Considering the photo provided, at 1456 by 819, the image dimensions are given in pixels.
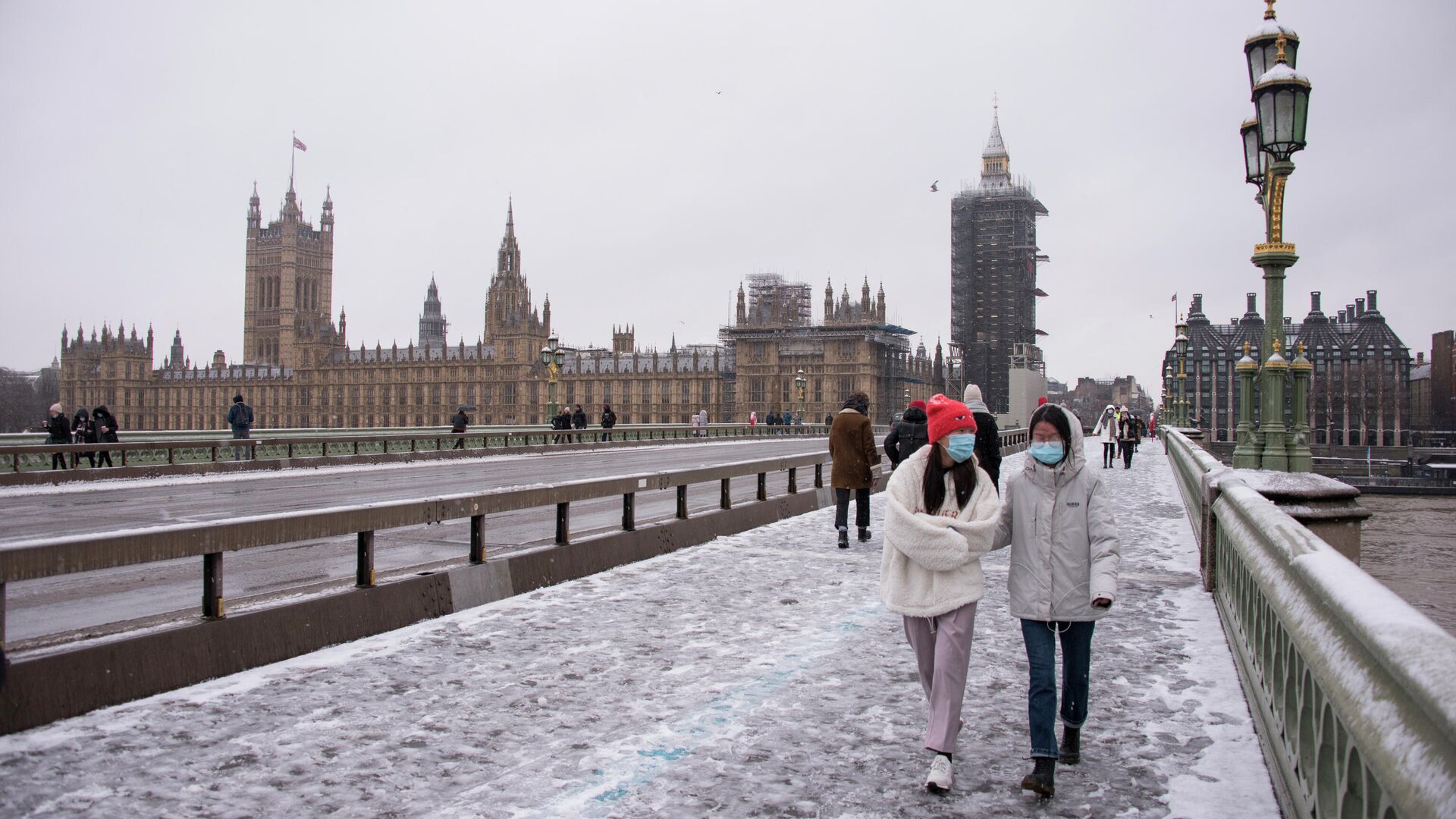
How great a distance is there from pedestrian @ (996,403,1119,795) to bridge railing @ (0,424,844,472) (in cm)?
2234

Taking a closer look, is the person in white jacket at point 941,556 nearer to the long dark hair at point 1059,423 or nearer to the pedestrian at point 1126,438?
the long dark hair at point 1059,423

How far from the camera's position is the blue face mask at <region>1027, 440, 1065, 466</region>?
4.84m

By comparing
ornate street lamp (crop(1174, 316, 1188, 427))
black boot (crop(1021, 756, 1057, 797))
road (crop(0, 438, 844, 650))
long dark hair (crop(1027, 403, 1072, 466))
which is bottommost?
black boot (crop(1021, 756, 1057, 797))

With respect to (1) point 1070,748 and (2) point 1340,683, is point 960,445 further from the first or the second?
(2) point 1340,683

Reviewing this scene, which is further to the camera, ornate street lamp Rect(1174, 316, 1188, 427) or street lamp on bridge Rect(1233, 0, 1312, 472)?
ornate street lamp Rect(1174, 316, 1188, 427)

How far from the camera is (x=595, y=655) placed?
7.25 metres

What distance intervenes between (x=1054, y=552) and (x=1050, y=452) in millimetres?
463

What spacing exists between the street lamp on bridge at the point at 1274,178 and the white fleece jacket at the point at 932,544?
772cm

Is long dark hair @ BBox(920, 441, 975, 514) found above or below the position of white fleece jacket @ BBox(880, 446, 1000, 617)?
above

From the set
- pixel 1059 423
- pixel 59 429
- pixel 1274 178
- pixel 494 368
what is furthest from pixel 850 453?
pixel 494 368

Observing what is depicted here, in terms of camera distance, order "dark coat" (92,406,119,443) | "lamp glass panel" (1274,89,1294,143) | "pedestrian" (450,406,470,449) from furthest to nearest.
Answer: "pedestrian" (450,406,470,449), "dark coat" (92,406,119,443), "lamp glass panel" (1274,89,1294,143)

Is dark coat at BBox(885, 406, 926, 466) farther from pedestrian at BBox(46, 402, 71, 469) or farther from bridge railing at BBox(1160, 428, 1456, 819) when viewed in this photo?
pedestrian at BBox(46, 402, 71, 469)

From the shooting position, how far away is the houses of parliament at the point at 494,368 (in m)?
107

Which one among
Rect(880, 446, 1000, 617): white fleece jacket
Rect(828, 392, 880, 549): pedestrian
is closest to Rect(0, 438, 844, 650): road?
Rect(828, 392, 880, 549): pedestrian
